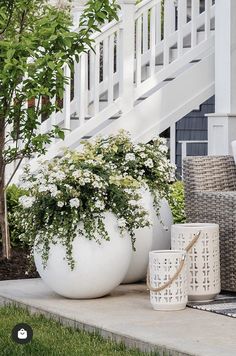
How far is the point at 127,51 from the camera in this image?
962cm

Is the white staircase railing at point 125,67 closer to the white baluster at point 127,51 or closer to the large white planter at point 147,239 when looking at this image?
the white baluster at point 127,51

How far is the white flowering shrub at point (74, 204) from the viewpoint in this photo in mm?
6359

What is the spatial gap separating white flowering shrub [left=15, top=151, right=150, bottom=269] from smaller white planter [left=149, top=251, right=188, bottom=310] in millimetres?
379

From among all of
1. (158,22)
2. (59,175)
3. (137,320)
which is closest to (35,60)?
(59,175)

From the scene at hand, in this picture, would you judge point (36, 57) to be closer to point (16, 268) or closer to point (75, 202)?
point (16, 268)

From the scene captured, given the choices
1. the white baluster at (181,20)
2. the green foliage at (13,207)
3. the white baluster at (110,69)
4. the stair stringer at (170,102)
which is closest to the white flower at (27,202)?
the green foliage at (13,207)

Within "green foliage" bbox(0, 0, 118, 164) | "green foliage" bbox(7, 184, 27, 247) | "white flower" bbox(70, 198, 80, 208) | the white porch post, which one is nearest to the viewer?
"white flower" bbox(70, 198, 80, 208)

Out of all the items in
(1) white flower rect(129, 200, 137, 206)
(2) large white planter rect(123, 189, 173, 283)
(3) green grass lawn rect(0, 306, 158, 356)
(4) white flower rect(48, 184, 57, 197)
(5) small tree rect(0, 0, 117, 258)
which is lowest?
(3) green grass lawn rect(0, 306, 158, 356)

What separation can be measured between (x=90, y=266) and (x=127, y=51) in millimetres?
3610

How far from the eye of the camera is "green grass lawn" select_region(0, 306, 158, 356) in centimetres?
528

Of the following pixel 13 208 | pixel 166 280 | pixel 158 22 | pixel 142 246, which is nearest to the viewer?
pixel 166 280

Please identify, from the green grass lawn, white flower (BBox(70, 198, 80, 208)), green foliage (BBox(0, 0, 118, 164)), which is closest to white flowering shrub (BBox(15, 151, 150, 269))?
white flower (BBox(70, 198, 80, 208))

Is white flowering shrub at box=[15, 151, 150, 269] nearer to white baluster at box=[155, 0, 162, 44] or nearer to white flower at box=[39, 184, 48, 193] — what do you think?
white flower at box=[39, 184, 48, 193]

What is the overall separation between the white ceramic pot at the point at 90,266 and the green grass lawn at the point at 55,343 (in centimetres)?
36
